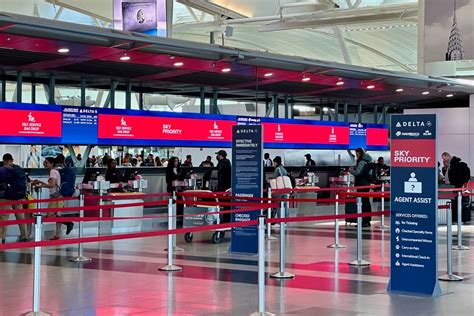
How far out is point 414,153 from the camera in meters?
9.52

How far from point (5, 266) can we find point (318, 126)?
15.9 m

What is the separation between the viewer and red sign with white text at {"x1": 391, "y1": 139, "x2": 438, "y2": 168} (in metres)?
9.39

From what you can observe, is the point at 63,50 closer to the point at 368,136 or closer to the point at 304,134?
the point at 304,134

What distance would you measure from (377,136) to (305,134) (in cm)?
451

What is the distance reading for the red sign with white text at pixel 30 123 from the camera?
17812 mm

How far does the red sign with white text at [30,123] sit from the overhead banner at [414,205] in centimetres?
1051

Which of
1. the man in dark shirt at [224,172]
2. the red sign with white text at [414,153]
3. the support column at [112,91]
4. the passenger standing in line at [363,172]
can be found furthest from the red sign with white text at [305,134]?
the red sign with white text at [414,153]

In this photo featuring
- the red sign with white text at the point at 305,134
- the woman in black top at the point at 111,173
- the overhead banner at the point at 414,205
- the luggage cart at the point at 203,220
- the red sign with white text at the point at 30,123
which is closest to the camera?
the overhead banner at the point at 414,205

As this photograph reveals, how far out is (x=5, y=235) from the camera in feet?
53.1

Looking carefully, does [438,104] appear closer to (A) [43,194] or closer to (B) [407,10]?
(B) [407,10]

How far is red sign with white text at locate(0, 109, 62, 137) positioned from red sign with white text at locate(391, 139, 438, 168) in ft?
34.6

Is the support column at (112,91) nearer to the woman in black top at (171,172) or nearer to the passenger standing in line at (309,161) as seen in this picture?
the woman in black top at (171,172)

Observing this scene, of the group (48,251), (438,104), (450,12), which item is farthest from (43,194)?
(438,104)

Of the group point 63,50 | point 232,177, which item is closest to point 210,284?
point 232,177
